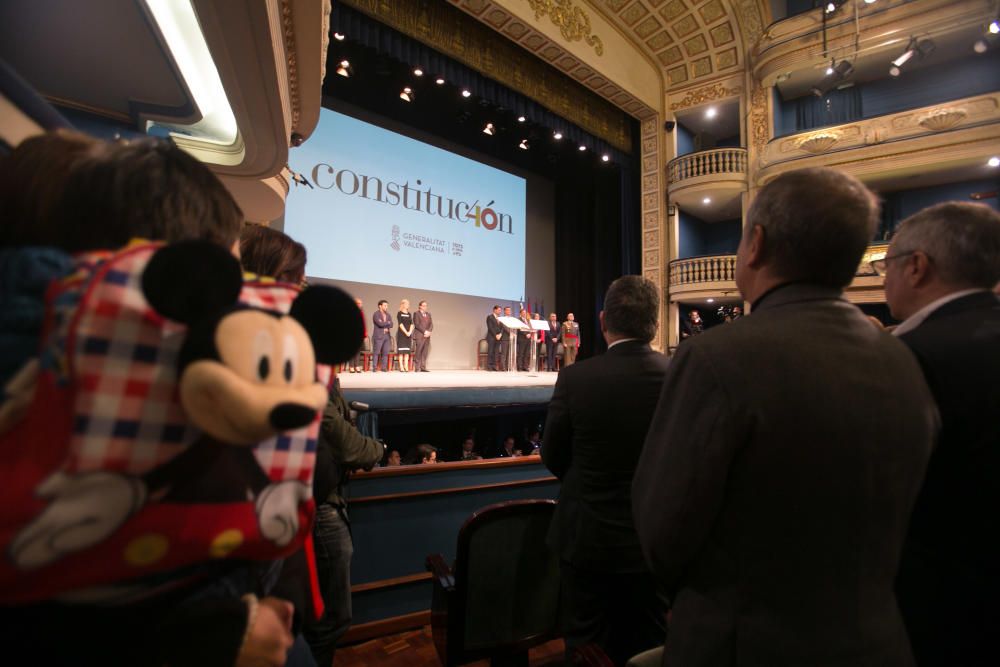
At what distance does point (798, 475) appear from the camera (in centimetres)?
70

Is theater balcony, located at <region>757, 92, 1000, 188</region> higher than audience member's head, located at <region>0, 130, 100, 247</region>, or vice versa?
theater balcony, located at <region>757, 92, 1000, 188</region>

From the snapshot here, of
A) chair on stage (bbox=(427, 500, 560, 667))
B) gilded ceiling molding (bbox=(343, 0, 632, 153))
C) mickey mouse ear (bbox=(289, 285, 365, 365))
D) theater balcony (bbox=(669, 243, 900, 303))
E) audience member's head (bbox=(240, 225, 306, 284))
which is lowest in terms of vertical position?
chair on stage (bbox=(427, 500, 560, 667))

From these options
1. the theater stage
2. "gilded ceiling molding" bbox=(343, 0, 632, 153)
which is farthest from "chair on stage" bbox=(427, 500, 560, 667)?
"gilded ceiling molding" bbox=(343, 0, 632, 153)

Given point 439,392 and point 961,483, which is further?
point 439,392

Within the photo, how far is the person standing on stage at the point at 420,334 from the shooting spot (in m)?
6.45

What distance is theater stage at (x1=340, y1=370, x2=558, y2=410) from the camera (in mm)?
3994

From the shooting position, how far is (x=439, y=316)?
25.6 feet

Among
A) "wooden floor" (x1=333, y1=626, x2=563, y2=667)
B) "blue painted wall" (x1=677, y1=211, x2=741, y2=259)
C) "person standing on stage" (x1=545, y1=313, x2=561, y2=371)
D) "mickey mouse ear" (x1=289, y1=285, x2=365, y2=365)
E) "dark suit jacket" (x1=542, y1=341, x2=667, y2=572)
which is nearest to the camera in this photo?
"mickey mouse ear" (x1=289, y1=285, x2=365, y2=365)

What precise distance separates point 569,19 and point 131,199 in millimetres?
7498

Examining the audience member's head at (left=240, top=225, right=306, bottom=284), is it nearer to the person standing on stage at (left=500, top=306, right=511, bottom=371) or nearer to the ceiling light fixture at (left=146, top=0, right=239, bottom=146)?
the ceiling light fixture at (left=146, top=0, right=239, bottom=146)

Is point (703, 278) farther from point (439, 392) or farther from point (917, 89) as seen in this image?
point (439, 392)

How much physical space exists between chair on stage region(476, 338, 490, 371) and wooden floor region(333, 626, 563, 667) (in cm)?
570

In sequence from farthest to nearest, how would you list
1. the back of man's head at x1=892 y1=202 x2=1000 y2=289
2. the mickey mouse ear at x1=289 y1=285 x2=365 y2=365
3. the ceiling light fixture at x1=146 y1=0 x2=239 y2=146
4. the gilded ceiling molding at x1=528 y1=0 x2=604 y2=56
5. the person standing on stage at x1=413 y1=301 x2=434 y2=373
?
the person standing on stage at x1=413 y1=301 x2=434 y2=373
the gilded ceiling molding at x1=528 y1=0 x2=604 y2=56
the ceiling light fixture at x1=146 y1=0 x2=239 y2=146
the back of man's head at x1=892 y1=202 x2=1000 y2=289
the mickey mouse ear at x1=289 y1=285 x2=365 y2=365

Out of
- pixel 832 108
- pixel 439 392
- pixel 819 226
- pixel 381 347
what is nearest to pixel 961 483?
pixel 819 226
